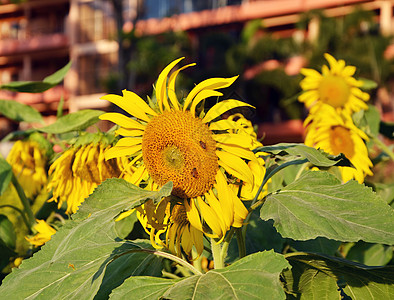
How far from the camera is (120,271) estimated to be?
90 centimetres

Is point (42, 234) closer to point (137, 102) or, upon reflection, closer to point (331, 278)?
point (137, 102)

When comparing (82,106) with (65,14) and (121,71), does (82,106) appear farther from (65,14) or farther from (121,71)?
(65,14)

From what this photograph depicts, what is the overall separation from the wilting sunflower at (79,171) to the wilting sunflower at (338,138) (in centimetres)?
66

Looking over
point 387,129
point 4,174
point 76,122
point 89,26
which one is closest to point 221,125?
point 76,122

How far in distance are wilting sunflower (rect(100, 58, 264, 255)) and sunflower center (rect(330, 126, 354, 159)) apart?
76 cm

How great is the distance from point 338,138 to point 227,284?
0.95 meters

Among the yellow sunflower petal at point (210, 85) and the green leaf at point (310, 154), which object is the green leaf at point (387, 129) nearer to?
the green leaf at point (310, 154)

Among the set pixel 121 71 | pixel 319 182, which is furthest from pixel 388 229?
pixel 121 71

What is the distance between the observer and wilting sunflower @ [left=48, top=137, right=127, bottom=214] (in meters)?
1.03

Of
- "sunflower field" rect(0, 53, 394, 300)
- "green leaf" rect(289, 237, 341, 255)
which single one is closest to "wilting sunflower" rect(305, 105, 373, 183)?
"green leaf" rect(289, 237, 341, 255)

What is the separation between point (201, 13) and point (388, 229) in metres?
22.3

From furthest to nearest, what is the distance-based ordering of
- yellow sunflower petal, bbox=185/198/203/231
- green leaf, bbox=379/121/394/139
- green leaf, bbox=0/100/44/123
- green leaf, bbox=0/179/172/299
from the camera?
A: green leaf, bbox=379/121/394/139 → green leaf, bbox=0/100/44/123 → yellow sunflower petal, bbox=185/198/203/231 → green leaf, bbox=0/179/172/299

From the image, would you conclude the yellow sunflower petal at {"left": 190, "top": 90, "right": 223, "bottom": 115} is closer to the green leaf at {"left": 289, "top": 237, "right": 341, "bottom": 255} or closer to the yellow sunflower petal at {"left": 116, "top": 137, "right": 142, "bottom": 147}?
the yellow sunflower petal at {"left": 116, "top": 137, "right": 142, "bottom": 147}

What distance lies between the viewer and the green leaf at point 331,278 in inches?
33.2
